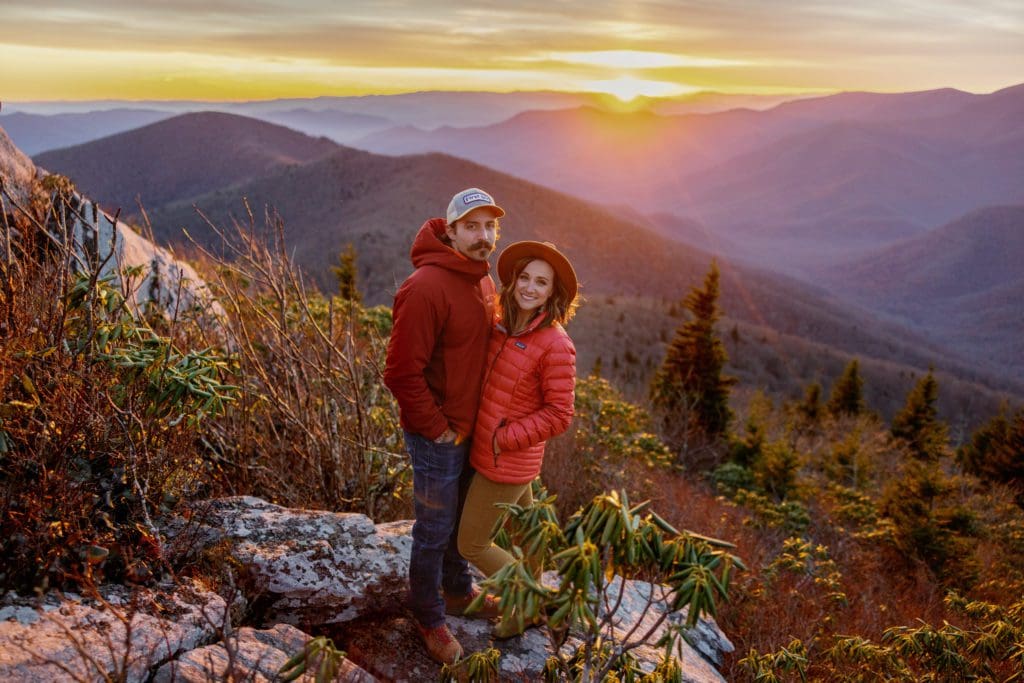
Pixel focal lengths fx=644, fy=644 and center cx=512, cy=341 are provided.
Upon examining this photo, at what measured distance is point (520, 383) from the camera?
2789 millimetres

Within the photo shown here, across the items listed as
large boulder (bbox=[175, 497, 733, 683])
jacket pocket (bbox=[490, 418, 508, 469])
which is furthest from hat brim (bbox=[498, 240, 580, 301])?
large boulder (bbox=[175, 497, 733, 683])

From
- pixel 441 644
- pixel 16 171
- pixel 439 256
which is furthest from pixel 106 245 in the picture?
pixel 441 644

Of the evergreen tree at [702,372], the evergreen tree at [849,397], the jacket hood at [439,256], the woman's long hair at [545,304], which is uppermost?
the jacket hood at [439,256]

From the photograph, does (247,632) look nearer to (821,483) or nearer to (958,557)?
(958,557)

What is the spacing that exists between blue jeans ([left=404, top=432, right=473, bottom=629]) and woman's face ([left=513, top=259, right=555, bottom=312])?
0.71 m

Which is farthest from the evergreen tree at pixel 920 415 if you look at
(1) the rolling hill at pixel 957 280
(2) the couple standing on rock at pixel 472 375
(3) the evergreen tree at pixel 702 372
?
(1) the rolling hill at pixel 957 280

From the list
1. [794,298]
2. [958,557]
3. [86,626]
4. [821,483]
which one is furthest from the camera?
[794,298]

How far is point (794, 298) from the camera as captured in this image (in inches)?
4279

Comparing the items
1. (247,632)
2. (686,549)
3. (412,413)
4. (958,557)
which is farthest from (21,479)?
(958,557)

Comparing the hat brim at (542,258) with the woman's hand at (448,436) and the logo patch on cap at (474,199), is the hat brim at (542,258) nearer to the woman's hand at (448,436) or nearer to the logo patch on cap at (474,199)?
the logo patch on cap at (474,199)

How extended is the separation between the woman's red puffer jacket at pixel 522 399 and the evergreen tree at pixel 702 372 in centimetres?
1323

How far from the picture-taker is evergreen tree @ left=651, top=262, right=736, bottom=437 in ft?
51.6

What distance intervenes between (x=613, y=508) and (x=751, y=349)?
53.2 meters

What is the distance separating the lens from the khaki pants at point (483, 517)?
2.87 metres
